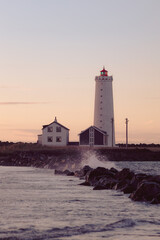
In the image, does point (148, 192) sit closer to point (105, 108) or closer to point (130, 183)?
point (130, 183)

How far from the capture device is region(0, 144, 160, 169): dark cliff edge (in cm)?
4151

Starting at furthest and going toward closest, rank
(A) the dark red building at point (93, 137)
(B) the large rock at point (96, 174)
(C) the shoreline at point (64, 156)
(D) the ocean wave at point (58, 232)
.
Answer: (A) the dark red building at point (93, 137) → (C) the shoreline at point (64, 156) → (B) the large rock at point (96, 174) → (D) the ocean wave at point (58, 232)

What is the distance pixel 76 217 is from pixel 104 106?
168ft

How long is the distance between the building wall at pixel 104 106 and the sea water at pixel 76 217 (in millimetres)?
45531

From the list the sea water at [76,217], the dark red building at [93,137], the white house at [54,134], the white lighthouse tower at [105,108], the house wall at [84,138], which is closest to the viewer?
the sea water at [76,217]

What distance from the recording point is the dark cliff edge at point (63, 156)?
136ft

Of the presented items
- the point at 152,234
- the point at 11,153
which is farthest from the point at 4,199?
the point at 11,153

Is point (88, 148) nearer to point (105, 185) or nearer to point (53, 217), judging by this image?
point (105, 185)

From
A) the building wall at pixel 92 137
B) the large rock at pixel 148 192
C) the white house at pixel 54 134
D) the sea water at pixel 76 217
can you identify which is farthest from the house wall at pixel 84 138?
the large rock at pixel 148 192

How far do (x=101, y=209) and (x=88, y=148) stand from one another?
151 feet

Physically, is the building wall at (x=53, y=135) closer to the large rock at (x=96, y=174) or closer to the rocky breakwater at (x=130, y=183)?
the rocky breakwater at (x=130, y=183)

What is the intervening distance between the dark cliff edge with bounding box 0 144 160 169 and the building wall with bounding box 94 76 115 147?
171 inches

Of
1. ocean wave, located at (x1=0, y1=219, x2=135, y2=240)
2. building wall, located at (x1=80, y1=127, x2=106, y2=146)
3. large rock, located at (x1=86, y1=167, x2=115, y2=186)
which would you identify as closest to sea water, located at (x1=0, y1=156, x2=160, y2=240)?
ocean wave, located at (x1=0, y1=219, x2=135, y2=240)

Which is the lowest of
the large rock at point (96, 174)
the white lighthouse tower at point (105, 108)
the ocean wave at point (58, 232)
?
the ocean wave at point (58, 232)
